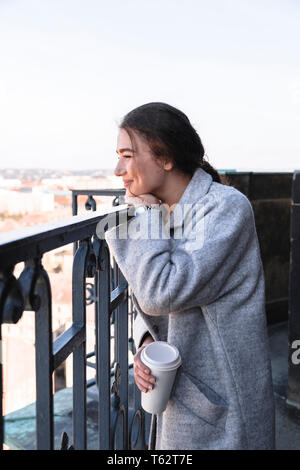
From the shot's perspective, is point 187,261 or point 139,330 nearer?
point 187,261

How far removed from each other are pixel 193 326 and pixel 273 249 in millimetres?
3047

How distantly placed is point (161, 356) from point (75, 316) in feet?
0.77

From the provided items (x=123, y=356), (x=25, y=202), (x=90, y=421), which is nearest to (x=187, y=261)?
(x=123, y=356)

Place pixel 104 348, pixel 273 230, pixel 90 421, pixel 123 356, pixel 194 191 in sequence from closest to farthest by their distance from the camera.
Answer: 1. pixel 194 191
2. pixel 104 348
3. pixel 123 356
4. pixel 90 421
5. pixel 273 230

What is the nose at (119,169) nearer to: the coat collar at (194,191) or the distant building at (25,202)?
the coat collar at (194,191)

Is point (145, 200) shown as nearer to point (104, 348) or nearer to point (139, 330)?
point (139, 330)

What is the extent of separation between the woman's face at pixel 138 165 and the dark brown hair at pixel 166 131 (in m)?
0.02

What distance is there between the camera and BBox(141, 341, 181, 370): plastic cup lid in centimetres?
99

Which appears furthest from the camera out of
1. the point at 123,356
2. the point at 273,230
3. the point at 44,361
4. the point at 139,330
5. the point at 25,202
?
the point at 25,202

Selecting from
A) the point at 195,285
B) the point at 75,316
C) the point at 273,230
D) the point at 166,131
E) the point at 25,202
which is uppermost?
the point at 166,131

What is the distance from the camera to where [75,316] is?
1.06 m

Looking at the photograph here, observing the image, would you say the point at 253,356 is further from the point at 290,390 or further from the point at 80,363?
the point at 290,390

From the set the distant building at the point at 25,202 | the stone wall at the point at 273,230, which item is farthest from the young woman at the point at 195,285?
the distant building at the point at 25,202

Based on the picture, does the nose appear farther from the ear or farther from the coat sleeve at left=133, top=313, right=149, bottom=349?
the coat sleeve at left=133, top=313, right=149, bottom=349
